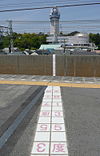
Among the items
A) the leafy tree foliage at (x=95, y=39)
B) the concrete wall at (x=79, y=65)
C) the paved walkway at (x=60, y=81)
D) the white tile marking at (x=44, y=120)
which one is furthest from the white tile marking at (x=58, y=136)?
the leafy tree foliage at (x=95, y=39)

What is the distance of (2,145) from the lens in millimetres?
4336

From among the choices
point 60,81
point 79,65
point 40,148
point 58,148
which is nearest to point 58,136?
point 58,148

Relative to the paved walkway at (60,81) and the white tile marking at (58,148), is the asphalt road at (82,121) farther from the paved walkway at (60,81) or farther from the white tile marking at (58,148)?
the paved walkway at (60,81)

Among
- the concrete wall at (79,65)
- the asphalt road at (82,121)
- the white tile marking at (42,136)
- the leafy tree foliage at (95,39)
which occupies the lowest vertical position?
the asphalt road at (82,121)

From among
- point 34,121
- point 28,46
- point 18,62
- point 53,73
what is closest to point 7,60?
point 18,62

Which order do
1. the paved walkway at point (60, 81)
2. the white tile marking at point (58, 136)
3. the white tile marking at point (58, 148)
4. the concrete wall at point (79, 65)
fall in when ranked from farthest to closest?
the concrete wall at point (79, 65)
the paved walkway at point (60, 81)
the white tile marking at point (58, 136)
the white tile marking at point (58, 148)

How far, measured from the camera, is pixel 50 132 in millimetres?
4996

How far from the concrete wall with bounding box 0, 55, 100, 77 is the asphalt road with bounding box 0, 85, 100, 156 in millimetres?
4591

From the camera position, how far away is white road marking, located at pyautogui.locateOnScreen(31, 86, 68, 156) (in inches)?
161

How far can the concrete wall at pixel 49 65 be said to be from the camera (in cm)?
1431

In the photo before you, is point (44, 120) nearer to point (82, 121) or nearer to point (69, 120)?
point (69, 120)

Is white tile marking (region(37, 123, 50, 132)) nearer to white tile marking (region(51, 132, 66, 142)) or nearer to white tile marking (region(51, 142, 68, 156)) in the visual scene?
white tile marking (region(51, 132, 66, 142))

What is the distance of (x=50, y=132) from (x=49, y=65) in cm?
1030

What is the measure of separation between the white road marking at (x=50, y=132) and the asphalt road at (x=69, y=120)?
0.14m
